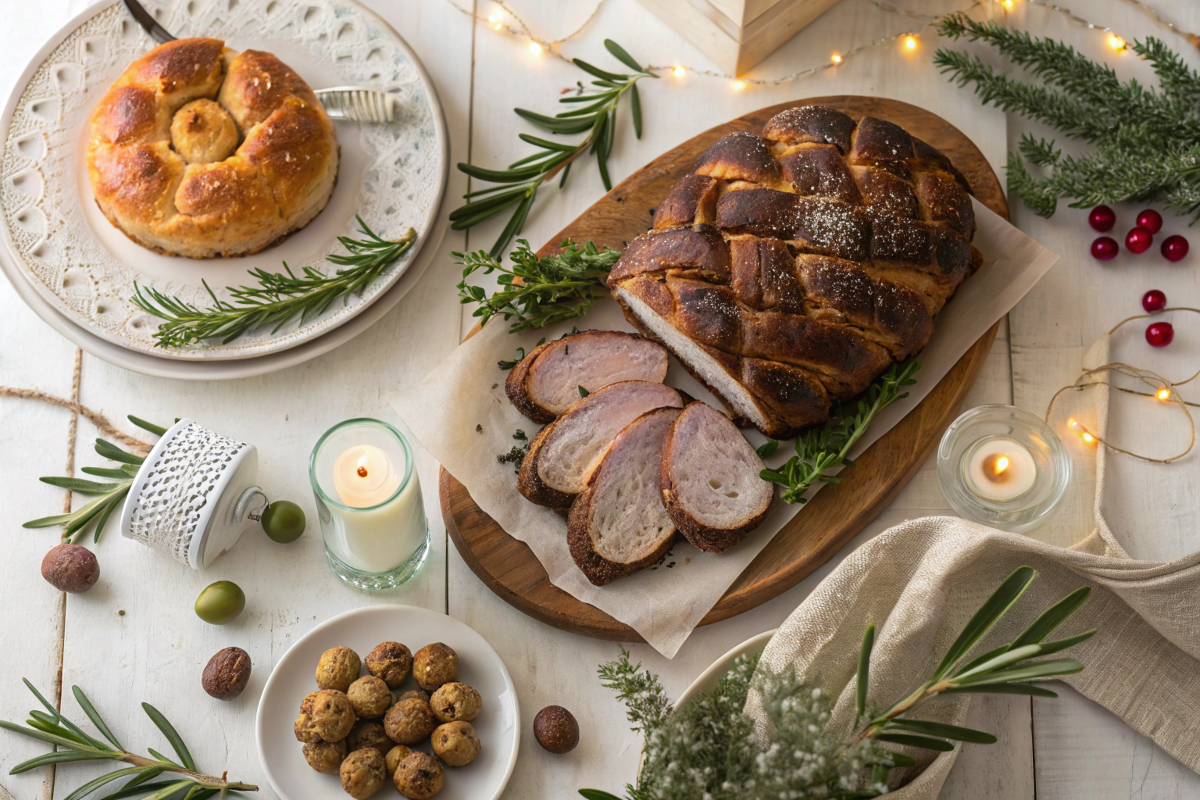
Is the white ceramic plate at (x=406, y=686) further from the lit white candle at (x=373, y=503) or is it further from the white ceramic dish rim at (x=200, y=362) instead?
the white ceramic dish rim at (x=200, y=362)

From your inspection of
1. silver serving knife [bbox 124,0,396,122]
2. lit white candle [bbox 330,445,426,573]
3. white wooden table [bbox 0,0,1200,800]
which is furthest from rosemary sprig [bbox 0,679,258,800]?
silver serving knife [bbox 124,0,396,122]

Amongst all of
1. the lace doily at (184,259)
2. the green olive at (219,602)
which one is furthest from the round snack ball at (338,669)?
the lace doily at (184,259)

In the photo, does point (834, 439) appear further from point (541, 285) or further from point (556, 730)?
point (556, 730)

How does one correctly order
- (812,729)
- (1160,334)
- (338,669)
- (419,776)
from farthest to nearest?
1. (1160,334)
2. (338,669)
3. (419,776)
4. (812,729)

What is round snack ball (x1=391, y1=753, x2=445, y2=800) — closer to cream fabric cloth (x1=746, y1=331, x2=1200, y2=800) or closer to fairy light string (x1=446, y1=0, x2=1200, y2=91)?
cream fabric cloth (x1=746, y1=331, x2=1200, y2=800)

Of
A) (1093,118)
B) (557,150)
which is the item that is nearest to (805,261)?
(557,150)

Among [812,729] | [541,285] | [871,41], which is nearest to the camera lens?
[812,729]
